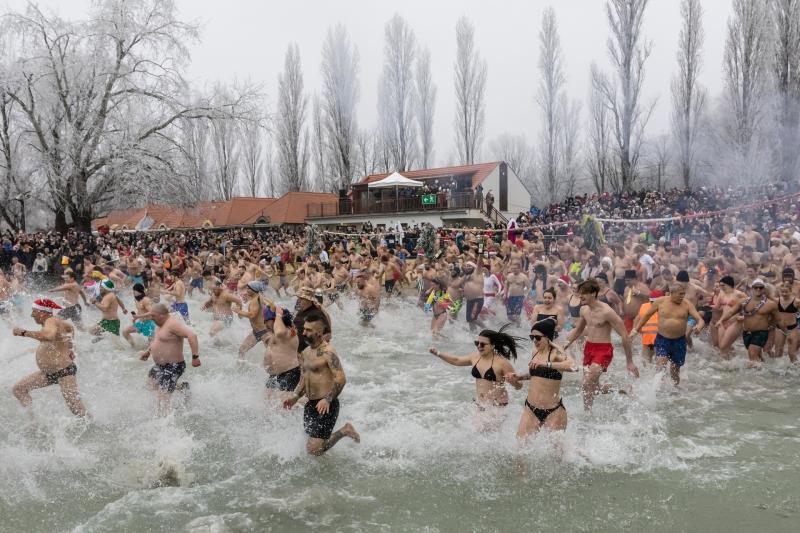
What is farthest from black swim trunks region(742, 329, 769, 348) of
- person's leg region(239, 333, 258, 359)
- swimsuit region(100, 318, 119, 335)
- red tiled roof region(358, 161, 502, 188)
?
red tiled roof region(358, 161, 502, 188)

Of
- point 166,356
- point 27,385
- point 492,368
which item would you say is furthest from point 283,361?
point 27,385

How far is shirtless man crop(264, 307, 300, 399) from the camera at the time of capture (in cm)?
652

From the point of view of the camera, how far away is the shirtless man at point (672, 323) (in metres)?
7.21

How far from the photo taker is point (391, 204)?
31.7 metres

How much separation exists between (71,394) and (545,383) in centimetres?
484

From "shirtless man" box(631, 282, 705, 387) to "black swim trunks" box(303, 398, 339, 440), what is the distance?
419 cm

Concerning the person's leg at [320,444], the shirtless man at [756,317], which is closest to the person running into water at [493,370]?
the person's leg at [320,444]

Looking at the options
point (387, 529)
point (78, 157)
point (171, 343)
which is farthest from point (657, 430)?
point (78, 157)

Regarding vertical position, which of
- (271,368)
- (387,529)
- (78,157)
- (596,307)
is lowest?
(387,529)

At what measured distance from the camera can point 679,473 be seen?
527 centimetres

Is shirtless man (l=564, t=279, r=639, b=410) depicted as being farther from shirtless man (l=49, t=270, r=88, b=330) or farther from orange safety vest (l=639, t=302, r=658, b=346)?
shirtless man (l=49, t=270, r=88, b=330)

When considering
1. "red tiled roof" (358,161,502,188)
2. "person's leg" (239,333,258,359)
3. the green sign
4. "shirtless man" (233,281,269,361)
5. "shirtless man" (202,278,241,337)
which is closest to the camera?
"shirtless man" (233,281,269,361)

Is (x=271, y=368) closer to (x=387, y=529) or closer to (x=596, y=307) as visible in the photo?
(x=387, y=529)

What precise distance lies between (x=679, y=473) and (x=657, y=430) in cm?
107
